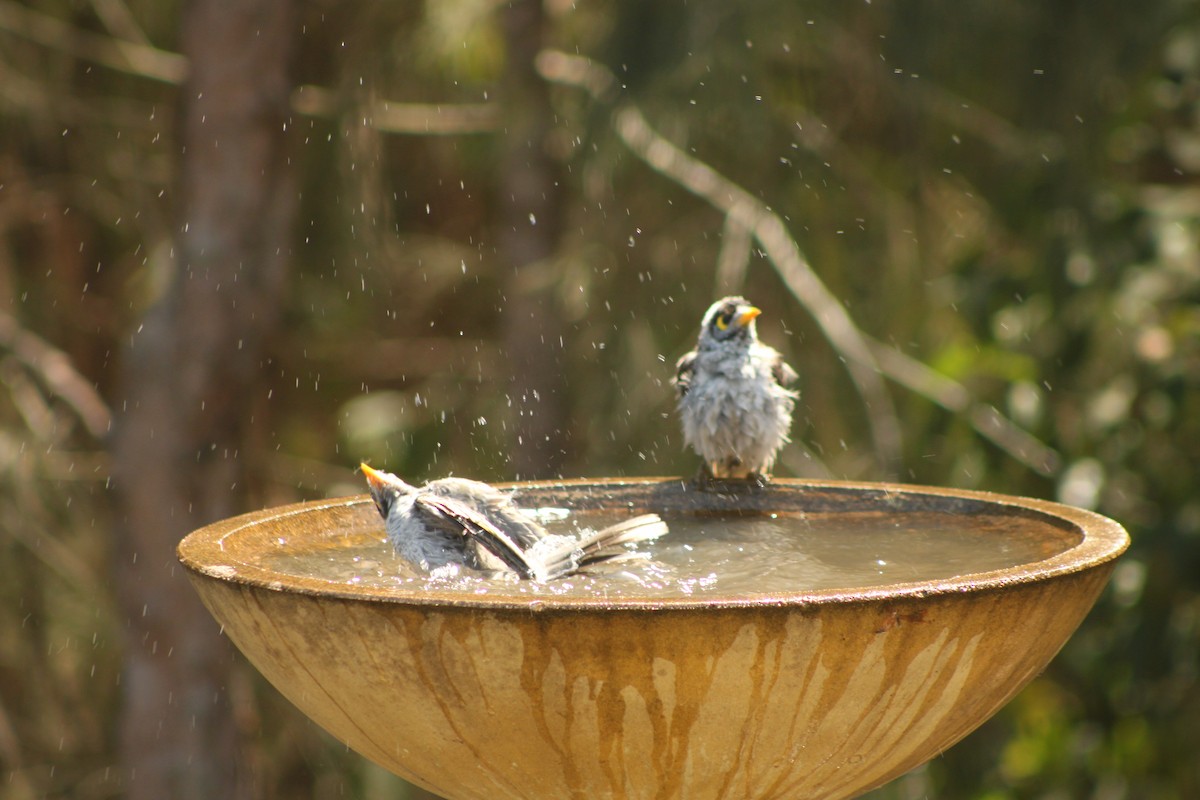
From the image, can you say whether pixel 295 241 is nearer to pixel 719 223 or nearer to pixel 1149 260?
pixel 719 223

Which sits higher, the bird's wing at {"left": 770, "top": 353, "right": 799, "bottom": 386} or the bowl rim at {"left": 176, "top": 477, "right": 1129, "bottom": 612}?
the bird's wing at {"left": 770, "top": 353, "right": 799, "bottom": 386}

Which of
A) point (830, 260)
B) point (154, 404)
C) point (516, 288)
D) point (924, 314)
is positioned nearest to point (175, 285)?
point (154, 404)

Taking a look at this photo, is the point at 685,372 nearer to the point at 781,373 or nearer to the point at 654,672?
the point at 781,373

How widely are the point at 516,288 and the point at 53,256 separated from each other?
321cm

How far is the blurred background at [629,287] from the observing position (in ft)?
15.4

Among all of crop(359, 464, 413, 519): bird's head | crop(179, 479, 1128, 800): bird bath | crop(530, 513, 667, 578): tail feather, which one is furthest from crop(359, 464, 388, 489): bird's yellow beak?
crop(179, 479, 1128, 800): bird bath

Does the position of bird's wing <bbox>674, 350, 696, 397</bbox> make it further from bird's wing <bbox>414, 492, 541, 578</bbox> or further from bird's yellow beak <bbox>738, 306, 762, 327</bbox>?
bird's wing <bbox>414, 492, 541, 578</bbox>

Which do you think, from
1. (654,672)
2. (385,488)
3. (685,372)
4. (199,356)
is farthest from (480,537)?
(199,356)

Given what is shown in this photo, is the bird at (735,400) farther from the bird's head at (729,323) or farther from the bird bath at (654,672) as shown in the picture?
the bird bath at (654,672)

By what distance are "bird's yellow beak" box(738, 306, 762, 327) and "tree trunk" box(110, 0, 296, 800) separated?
2.19m

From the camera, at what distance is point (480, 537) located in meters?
2.34

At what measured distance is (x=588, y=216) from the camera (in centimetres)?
596

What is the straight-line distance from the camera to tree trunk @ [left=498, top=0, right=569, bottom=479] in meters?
5.90

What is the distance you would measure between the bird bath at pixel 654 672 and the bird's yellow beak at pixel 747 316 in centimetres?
151
